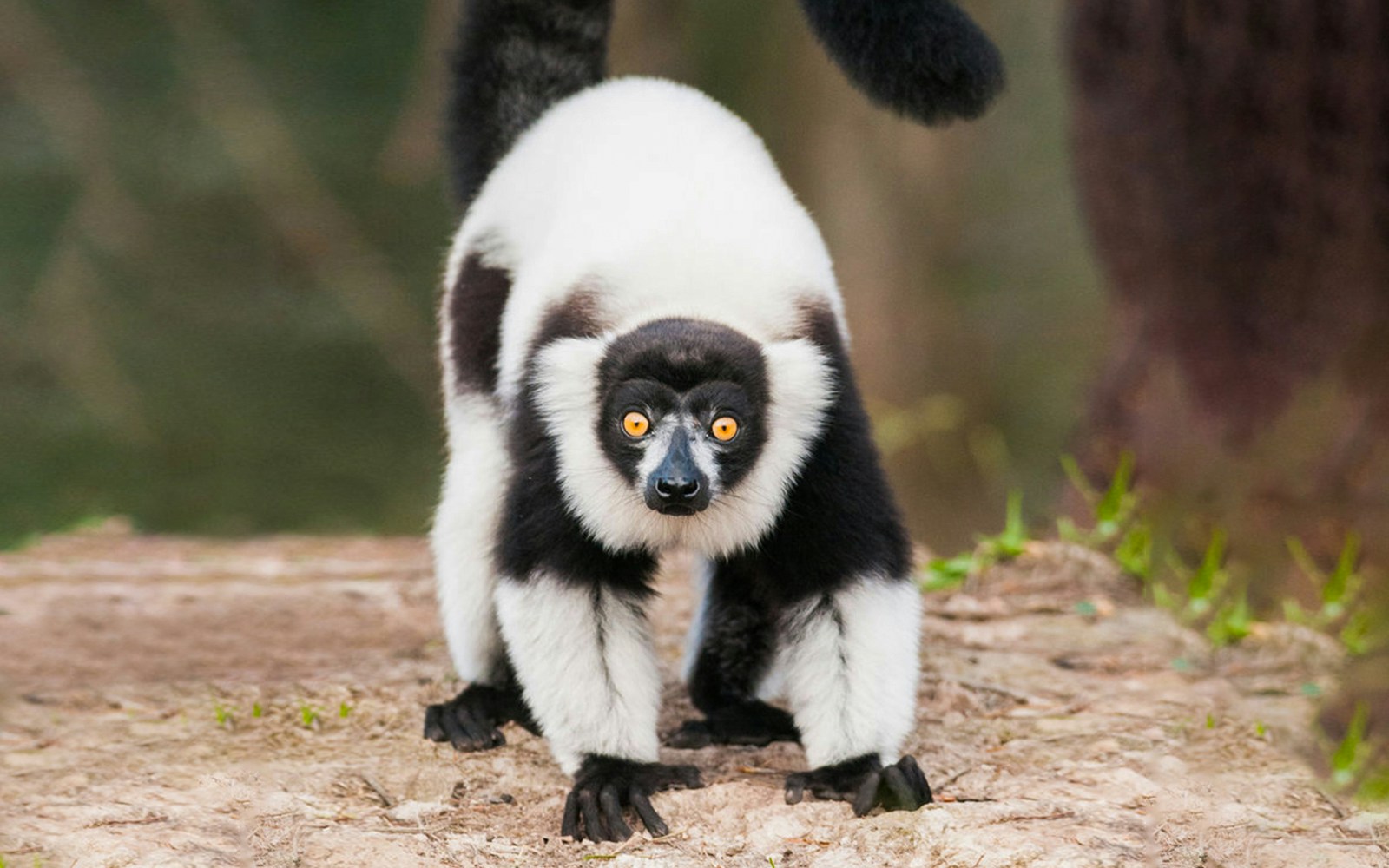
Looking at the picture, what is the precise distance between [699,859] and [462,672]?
1497 millimetres

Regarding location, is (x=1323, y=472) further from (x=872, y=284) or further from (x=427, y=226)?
(x=427, y=226)

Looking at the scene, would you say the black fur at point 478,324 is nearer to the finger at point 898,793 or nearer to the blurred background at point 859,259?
the blurred background at point 859,259

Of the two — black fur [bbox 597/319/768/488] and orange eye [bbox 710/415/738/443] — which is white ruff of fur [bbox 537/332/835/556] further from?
orange eye [bbox 710/415/738/443]

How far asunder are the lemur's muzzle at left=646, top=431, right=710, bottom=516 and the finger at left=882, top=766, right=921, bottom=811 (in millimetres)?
956

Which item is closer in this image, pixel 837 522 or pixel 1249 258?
pixel 837 522

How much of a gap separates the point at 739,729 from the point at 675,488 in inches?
48.8

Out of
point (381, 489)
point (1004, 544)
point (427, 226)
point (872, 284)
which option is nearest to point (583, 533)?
point (1004, 544)

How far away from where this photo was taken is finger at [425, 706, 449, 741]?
4.85 m

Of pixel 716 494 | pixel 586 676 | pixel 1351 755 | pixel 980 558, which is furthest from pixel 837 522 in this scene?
pixel 980 558

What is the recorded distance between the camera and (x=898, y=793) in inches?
163

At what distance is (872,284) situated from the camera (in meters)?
10.5

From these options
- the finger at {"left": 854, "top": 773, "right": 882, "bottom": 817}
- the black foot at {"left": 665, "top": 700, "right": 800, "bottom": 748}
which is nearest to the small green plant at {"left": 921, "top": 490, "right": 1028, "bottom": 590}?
the black foot at {"left": 665, "top": 700, "right": 800, "bottom": 748}

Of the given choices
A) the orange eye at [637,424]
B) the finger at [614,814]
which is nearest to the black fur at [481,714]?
the finger at [614,814]

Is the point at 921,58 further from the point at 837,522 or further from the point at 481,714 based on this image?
the point at 481,714
